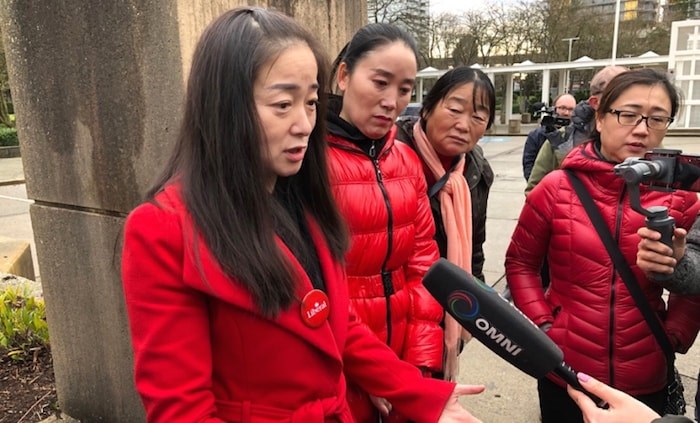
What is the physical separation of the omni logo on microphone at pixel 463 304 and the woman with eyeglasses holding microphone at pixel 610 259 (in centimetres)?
94

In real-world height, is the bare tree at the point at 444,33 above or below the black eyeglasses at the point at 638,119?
above

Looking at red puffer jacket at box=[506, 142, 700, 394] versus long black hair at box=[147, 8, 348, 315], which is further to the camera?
red puffer jacket at box=[506, 142, 700, 394]

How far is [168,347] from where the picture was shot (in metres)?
1.09

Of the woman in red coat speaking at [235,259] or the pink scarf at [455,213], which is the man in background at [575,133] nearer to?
the pink scarf at [455,213]

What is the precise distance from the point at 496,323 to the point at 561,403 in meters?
1.16

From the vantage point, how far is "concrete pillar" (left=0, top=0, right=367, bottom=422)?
82.1 inches

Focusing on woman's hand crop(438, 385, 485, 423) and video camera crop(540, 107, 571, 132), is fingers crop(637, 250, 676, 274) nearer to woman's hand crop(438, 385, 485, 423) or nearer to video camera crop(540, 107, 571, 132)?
woman's hand crop(438, 385, 485, 423)

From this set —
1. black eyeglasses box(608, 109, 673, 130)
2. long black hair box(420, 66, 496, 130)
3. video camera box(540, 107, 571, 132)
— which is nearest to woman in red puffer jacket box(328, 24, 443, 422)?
long black hair box(420, 66, 496, 130)

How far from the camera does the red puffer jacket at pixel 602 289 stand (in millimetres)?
1951

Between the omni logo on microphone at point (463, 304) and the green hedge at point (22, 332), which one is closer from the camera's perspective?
the omni logo on microphone at point (463, 304)

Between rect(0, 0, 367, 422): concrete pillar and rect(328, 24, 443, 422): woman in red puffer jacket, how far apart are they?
0.66m

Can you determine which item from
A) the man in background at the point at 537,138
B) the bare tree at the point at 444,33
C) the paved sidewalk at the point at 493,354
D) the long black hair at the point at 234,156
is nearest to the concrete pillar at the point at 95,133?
the long black hair at the point at 234,156

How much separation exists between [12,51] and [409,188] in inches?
77.0

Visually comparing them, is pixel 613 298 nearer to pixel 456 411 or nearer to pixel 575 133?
pixel 456 411
